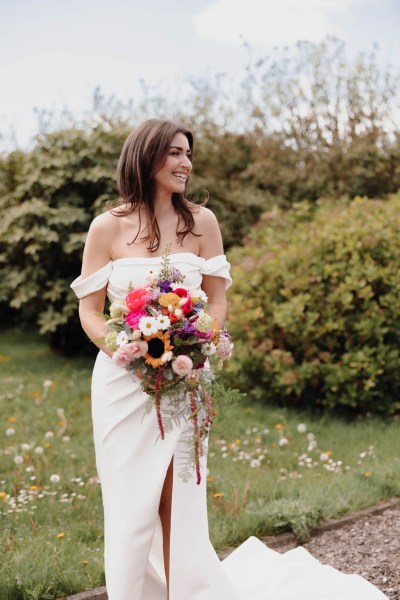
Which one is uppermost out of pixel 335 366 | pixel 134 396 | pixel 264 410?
pixel 134 396

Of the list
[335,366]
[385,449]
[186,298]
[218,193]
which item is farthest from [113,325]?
[218,193]

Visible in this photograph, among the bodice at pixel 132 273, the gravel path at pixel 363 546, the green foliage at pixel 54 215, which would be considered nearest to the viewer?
the bodice at pixel 132 273

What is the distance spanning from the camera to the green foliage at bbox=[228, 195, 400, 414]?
271 inches

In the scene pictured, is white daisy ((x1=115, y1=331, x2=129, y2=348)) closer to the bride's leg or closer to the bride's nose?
the bride's leg

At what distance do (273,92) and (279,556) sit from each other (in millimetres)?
9704

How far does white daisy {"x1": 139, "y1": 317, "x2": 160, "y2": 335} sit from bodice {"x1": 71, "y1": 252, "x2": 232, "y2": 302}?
1.60 feet

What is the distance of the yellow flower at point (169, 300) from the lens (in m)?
2.77

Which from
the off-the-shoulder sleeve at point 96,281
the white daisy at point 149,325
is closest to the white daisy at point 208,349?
the white daisy at point 149,325

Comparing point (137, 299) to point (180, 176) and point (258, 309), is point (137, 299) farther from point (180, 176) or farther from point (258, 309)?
point (258, 309)

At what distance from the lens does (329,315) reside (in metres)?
6.95

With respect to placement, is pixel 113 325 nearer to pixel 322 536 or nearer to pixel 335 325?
pixel 322 536

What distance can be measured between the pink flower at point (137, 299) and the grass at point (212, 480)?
2.16 feet

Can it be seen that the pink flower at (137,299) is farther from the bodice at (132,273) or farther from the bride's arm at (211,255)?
the bride's arm at (211,255)

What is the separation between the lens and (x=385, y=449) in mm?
6082
